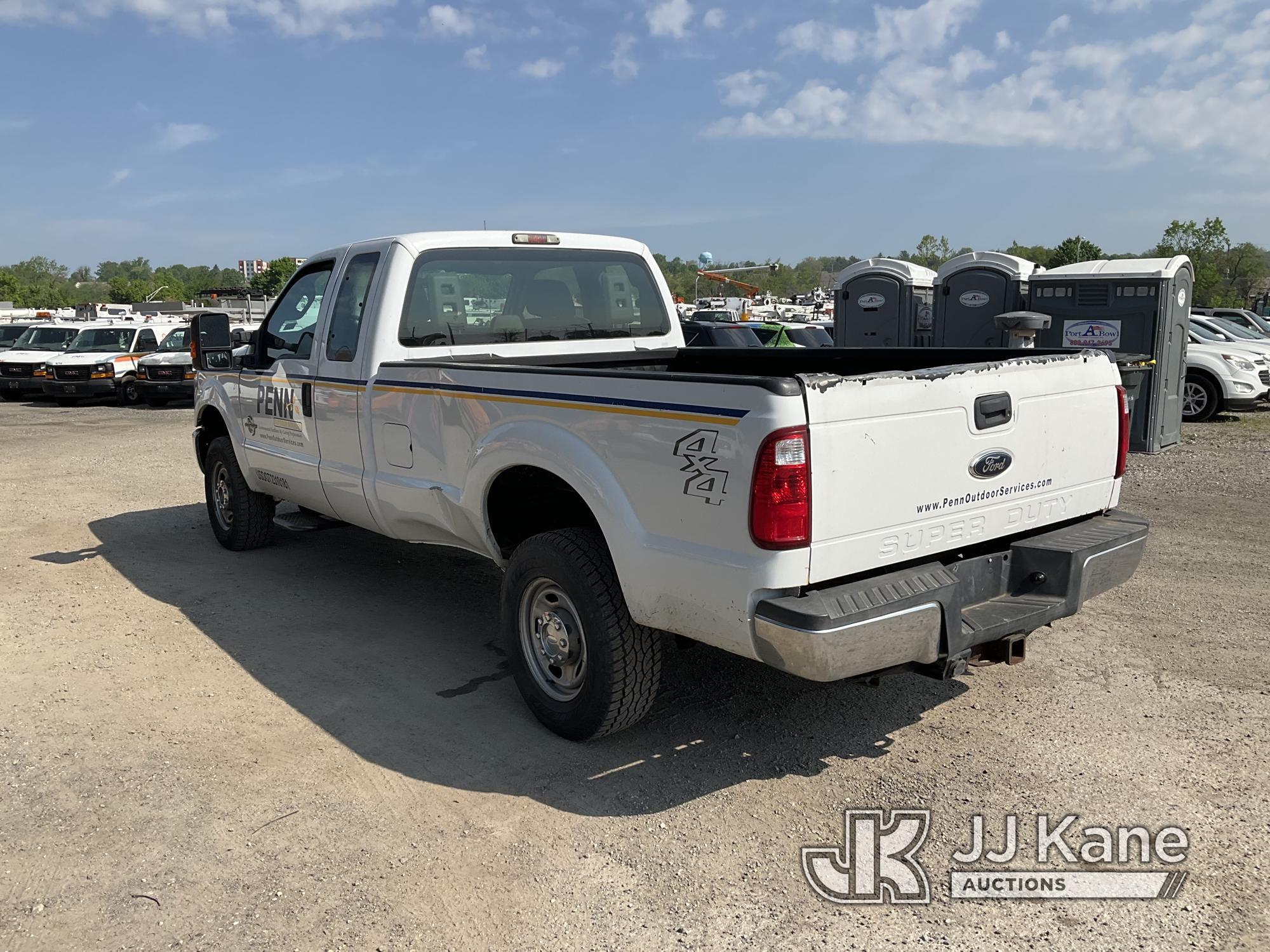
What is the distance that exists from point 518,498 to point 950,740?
2.11 metres

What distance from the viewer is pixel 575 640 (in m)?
4.12

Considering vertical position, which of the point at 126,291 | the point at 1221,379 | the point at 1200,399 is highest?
the point at 126,291

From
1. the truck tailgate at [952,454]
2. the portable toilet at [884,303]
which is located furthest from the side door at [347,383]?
the portable toilet at [884,303]

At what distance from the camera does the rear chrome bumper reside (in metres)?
3.19

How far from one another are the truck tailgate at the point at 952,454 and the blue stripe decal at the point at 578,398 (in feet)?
0.99

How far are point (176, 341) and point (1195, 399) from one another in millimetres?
18693

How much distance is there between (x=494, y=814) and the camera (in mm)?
3643

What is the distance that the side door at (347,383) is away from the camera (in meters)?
5.32

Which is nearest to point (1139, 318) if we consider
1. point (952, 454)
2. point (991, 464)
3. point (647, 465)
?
point (991, 464)

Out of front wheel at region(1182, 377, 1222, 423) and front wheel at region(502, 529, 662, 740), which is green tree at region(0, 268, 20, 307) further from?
front wheel at region(502, 529, 662, 740)

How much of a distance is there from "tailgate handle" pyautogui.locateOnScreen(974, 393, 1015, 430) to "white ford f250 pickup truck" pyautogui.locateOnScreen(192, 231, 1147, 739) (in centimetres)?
1

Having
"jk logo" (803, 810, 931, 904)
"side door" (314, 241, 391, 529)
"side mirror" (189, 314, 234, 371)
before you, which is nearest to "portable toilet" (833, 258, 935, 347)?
"side mirror" (189, 314, 234, 371)

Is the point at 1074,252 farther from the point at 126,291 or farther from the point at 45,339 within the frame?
the point at 126,291

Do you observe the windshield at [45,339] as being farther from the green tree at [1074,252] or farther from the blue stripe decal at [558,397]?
the green tree at [1074,252]
